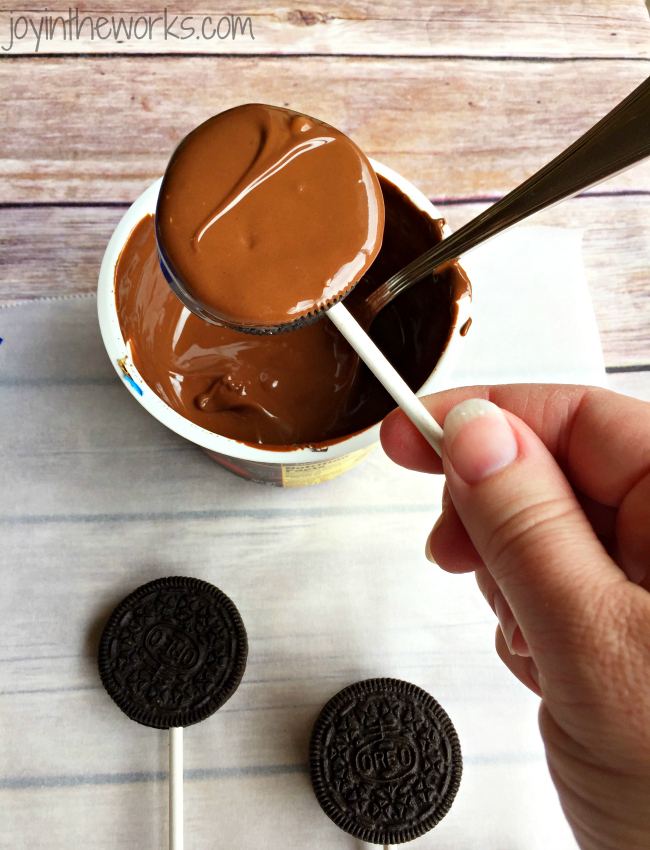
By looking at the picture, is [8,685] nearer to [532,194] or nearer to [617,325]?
[532,194]

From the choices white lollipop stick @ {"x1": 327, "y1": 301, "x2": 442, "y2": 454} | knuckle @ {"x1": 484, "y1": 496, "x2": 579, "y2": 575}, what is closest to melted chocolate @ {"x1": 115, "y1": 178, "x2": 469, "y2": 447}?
white lollipop stick @ {"x1": 327, "y1": 301, "x2": 442, "y2": 454}

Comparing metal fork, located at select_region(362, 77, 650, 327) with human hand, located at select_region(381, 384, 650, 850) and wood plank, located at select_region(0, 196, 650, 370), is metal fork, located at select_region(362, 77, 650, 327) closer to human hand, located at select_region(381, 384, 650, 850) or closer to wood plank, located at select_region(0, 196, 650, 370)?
human hand, located at select_region(381, 384, 650, 850)

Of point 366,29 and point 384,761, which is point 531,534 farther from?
point 366,29

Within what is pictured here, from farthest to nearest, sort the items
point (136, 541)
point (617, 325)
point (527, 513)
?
point (617, 325) < point (136, 541) < point (527, 513)

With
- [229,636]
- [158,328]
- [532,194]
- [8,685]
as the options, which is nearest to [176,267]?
[158,328]

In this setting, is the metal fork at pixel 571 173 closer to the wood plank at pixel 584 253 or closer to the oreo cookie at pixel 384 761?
the wood plank at pixel 584 253
